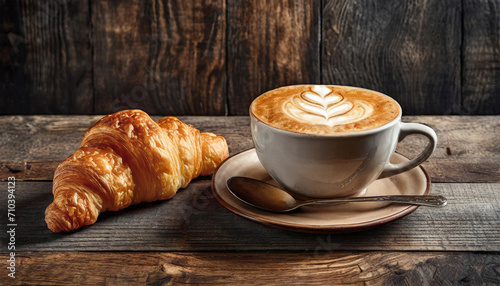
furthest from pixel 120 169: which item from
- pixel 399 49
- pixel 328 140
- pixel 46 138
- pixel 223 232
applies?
pixel 399 49

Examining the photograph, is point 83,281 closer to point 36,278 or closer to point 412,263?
point 36,278

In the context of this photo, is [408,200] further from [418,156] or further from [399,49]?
[399,49]

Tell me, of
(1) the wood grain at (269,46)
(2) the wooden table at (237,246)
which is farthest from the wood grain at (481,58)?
(2) the wooden table at (237,246)

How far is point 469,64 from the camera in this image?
1.42 metres

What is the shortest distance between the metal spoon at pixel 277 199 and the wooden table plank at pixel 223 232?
0.04 m

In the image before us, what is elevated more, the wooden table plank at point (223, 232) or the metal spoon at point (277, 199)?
the metal spoon at point (277, 199)

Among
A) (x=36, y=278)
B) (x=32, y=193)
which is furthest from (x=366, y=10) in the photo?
(x=36, y=278)

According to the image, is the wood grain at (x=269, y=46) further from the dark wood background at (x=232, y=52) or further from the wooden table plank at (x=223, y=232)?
the wooden table plank at (x=223, y=232)

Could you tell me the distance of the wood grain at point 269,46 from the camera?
1372 millimetres

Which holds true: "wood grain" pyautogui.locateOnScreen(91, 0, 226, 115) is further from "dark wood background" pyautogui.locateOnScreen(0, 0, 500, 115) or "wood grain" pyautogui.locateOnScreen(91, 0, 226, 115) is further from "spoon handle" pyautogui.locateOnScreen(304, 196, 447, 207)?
"spoon handle" pyautogui.locateOnScreen(304, 196, 447, 207)

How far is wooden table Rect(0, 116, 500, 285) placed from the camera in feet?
2.17

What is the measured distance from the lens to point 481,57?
1409 millimetres

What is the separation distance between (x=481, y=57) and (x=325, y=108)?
84 centimetres

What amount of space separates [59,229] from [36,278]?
111 millimetres
